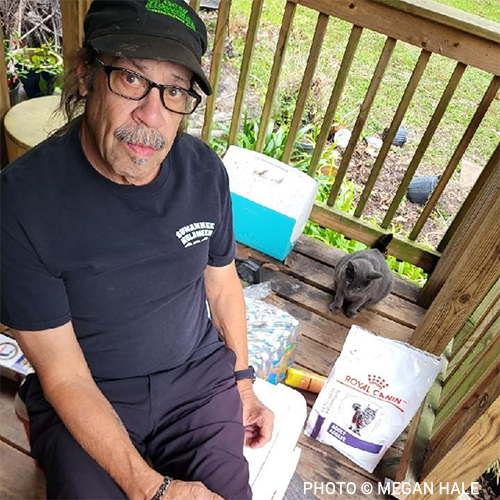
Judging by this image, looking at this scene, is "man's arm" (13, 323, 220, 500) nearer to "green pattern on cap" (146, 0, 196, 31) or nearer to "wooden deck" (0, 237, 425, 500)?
"wooden deck" (0, 237, 425, 500)

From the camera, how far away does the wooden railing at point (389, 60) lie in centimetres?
198

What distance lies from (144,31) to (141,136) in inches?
8.4

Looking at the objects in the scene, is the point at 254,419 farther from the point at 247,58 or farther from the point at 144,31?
the point at 247,58

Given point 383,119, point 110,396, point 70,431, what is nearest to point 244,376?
point 110,396

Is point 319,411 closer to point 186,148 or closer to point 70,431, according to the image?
point 70,431

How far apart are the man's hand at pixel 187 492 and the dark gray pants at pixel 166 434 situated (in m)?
0.06

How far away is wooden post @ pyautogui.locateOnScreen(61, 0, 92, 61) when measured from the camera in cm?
225

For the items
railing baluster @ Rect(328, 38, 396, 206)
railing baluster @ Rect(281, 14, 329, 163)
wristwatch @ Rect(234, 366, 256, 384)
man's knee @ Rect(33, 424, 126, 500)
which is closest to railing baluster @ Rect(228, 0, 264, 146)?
railing baluster @ Rect(281, 14, 329, 163)

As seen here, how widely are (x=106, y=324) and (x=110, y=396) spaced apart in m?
0.19

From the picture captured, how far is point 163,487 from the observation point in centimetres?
A: 107

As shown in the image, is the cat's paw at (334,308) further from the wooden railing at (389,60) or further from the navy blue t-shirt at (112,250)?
the navy blue t-shirt at (112,250)

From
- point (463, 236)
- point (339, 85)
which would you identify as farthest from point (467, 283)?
point (339, 85)

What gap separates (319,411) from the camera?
5.84 ft

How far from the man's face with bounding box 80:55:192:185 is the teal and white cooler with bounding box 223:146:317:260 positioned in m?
1.33
